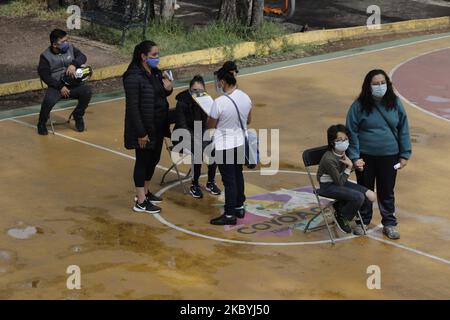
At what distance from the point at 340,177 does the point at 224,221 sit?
1465 millimetres

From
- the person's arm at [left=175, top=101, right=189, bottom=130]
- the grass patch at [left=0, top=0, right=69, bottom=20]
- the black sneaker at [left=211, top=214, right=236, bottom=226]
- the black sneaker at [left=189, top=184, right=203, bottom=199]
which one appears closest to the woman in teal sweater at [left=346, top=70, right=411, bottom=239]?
the black sneaker at [left=211, top=214, right=236, bottom=226]

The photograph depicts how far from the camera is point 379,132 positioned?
34.8 ft

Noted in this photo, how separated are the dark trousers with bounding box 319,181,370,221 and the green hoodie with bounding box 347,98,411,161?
13.2 inches

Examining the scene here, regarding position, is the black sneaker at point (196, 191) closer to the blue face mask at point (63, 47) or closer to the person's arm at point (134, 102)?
the person's arm at point (134, 102)

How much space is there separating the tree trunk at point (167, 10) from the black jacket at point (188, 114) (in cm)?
991

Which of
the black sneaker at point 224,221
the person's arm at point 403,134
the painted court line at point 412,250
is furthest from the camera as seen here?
the black sneaker at point 224,221

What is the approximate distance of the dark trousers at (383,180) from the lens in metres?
10.7

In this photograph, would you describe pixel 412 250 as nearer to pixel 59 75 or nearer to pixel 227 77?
pixel 227 77

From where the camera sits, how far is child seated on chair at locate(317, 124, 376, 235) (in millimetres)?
10531

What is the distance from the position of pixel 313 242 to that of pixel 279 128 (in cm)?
478

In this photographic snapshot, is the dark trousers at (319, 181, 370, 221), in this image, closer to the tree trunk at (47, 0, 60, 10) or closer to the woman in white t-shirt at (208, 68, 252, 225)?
the woman in white t-shirt at (208, 68, 252, 225)

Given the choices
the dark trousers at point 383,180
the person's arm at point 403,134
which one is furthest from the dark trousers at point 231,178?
the person's arm at point 403,134

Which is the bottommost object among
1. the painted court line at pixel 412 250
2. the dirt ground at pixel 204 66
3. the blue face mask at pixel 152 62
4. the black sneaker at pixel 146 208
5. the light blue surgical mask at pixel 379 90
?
the painted court line at pixel 412 250

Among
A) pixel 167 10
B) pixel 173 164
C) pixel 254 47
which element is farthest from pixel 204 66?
pixel 173 164
